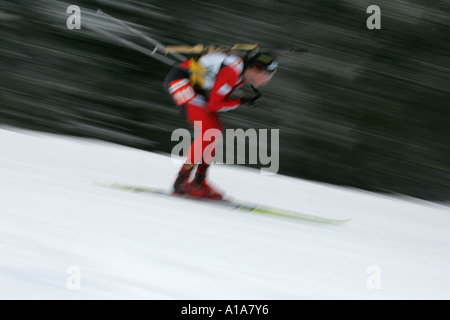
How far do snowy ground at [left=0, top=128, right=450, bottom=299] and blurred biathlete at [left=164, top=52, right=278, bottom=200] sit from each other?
210 mm

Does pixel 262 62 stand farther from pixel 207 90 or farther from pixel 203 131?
pixel 203 131

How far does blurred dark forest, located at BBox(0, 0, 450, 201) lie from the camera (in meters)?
7.10

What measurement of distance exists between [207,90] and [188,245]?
130 cm

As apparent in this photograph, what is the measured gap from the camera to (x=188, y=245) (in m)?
2.87

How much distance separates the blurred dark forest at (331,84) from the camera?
7098 millimetres

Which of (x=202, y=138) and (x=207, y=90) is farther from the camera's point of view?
(x=207, y=90)

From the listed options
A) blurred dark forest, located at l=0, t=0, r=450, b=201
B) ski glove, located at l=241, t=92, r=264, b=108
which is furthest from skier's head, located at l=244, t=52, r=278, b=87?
blurred dark forest, located at l=0, t=0, r=450, b=201

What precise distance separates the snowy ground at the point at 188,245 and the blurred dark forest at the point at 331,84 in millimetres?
2364

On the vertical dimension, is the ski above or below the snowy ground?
above

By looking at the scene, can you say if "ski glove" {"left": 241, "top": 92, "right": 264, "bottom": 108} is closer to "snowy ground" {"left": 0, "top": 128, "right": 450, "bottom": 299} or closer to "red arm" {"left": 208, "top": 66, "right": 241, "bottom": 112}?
"red arm" {"left": 208, "top": 66, "right": 241, "bottom": 112}

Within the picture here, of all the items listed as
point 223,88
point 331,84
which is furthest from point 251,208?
point 331,84

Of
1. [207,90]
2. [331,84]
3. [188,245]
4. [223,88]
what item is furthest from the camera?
[331,84]
